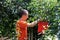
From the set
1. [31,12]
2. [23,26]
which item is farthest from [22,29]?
[31,12]

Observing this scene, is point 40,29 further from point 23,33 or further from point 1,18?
point 1,18

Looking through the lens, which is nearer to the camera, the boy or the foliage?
the boy

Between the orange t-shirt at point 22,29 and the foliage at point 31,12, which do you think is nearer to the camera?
the orange t-shirt at point 22,29

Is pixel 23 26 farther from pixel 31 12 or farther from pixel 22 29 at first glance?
pixel 31 12

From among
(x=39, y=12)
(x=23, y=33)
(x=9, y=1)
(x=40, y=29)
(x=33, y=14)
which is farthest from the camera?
(x=9, y=1)

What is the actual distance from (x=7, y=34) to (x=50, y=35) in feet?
3.22

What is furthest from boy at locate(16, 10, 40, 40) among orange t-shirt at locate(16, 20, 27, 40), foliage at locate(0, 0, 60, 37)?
foliage at locate(0, 0, 60, 37)

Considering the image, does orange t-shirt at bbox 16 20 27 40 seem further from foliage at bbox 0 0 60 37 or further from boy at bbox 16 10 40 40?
foliage at bbox 0 0 60 37

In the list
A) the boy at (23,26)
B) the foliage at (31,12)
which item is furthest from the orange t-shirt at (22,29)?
the foliage at (31,12)

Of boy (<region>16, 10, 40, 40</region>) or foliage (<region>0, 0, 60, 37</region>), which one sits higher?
foliage (<region>0, 0, 60, 37</region>)

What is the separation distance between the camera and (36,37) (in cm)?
527

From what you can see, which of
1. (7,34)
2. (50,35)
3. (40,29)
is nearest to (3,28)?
(7,34)

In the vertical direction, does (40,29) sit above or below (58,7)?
below

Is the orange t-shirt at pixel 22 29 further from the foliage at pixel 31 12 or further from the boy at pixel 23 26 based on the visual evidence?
the foliage at pixel 31 12
